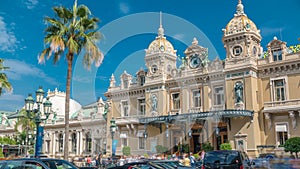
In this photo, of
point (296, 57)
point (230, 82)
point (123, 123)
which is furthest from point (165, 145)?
point (296, 57)

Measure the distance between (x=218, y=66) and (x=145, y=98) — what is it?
10341 millimetres

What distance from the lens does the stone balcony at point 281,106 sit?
30758mm

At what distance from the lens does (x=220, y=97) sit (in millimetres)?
35719

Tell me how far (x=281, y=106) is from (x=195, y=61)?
10319 mm

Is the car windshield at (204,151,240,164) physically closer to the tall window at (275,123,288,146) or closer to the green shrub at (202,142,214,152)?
the tall window at (275,123,288,146)

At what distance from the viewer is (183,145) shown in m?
37.0

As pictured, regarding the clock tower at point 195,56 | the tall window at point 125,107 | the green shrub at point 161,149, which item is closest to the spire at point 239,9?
the clock tower at point 195,56

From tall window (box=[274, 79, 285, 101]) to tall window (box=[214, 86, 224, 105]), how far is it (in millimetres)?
5254

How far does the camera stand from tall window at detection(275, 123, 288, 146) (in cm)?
3152

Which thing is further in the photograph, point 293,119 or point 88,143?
point 88,143

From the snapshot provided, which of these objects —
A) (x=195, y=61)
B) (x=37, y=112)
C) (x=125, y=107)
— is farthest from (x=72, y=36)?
(x=125, y=107)

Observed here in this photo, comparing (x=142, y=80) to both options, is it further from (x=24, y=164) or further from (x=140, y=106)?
(x=24, y=164)

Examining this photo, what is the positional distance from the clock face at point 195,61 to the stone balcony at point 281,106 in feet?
27.6

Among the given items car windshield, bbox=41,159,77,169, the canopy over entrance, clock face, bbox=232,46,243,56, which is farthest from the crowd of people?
car windshield, bbox=41,159,77,169
